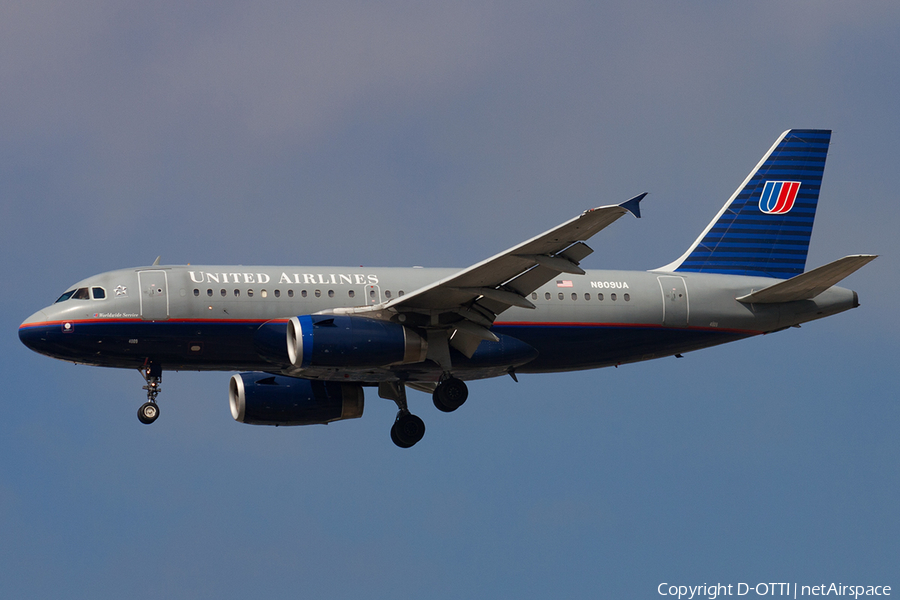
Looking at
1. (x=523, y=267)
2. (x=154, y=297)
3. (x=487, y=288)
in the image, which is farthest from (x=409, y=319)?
(x=154, y=297)

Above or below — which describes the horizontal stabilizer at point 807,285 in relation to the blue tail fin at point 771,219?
below

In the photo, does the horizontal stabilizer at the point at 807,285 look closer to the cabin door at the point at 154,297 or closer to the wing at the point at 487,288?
the wing at the point at 487,288

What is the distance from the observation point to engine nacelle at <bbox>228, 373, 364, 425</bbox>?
3747cm

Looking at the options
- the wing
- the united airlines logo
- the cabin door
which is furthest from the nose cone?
the united airlines logo

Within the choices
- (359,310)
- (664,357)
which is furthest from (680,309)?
(359,310)

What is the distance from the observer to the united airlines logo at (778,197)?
41.3m

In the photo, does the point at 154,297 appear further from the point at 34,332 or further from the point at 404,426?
the point at 404,426

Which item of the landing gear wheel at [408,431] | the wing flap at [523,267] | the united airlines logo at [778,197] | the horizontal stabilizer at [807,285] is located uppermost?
the united airlines logo at [778,197]

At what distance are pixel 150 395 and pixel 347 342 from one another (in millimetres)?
6358

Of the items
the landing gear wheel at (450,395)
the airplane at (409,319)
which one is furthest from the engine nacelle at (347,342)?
the landing gear wheel at (450,395)

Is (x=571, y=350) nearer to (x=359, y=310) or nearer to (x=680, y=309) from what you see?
(x=680, y=309)

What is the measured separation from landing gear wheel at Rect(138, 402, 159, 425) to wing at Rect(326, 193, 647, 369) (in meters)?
6.22

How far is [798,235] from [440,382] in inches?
540

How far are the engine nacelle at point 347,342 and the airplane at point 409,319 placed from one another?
38 millimetres
